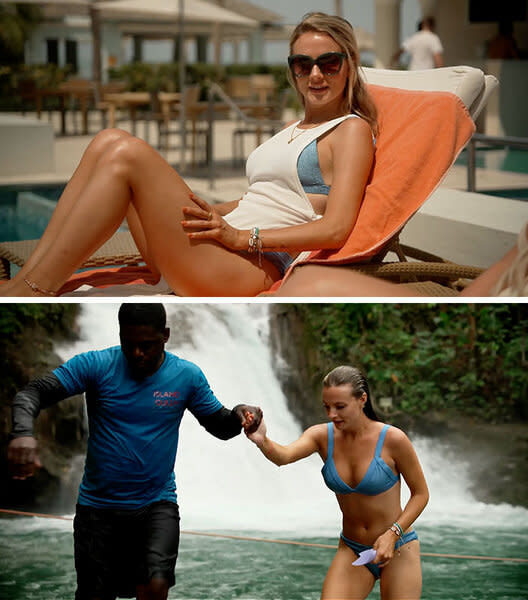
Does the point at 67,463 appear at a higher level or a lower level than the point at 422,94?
lower

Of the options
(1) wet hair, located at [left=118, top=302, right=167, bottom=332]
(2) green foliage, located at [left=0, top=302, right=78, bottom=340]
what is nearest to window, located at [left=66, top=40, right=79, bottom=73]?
(2) green foliage, located at [left=0, top=302, right=78, bottom=340]

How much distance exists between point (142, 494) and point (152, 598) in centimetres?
28

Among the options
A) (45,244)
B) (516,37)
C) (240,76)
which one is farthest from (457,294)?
(516,37)

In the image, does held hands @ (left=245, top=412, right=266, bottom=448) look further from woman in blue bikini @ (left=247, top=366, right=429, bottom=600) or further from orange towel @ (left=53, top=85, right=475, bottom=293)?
orange towel @ (left=53, top=85, right=475, bottom=293)

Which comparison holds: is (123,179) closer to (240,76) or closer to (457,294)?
(457,294)

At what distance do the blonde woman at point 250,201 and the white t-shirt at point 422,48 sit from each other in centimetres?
609

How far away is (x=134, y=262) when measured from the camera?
3055 mm

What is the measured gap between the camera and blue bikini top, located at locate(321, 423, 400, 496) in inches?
89.0

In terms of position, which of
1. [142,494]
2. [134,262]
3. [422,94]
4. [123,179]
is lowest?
[142,494]

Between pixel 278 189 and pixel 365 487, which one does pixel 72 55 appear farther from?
pixel 365 487

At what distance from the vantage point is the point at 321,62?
254 centimetres

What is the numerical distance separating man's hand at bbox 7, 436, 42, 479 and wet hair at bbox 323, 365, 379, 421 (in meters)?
0.79

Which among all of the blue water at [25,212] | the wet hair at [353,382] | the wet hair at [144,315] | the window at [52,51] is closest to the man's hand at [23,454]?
the wet hair at [144,315]

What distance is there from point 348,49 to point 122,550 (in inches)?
62.3
